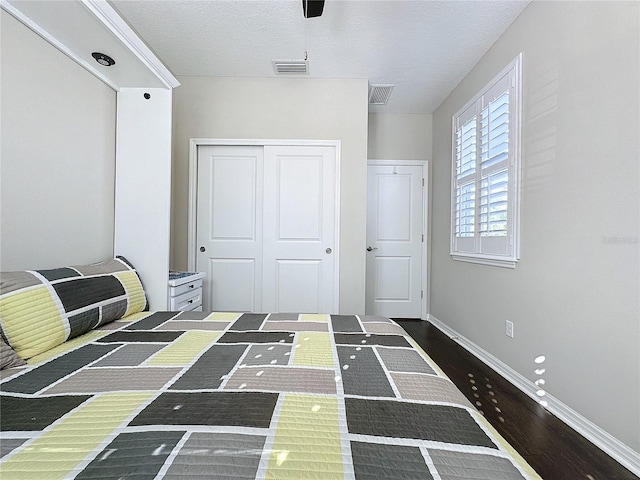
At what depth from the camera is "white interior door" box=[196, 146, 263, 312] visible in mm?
3250

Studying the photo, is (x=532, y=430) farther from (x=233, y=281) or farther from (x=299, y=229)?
(x=233, y=281)

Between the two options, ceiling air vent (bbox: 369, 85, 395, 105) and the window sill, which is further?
ceiling air vent (bbox: 369, 85, 395, 105)

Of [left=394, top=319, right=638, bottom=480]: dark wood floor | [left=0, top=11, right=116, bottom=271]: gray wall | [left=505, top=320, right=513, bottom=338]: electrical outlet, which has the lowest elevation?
[left=394, top=319, right=638, bottom=480]: dark wood floor

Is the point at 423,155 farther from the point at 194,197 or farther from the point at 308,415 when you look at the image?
the point at 308,415

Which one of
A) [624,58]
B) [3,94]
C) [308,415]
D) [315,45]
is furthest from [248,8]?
[308,415]

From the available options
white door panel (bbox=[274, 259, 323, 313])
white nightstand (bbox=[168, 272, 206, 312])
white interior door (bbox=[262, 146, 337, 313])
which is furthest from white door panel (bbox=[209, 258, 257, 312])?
white nightstand (bbox=[168, 272, 206, 312])

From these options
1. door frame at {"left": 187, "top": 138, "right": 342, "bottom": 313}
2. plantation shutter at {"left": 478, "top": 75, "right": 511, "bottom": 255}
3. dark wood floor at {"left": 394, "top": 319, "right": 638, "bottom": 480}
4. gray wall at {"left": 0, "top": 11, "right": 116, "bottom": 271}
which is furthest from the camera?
door frame at {"left": 187, "top": 138, "right": 342, "bottom": 313}

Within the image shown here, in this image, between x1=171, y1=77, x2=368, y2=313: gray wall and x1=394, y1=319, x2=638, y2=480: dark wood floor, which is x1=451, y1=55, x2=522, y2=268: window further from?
x1=171, y1=77, x2=368, y2=313: gray wall

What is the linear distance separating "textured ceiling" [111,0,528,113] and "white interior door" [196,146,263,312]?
0.85m

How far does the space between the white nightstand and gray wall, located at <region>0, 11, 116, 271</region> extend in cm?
52

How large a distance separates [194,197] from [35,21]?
174cm

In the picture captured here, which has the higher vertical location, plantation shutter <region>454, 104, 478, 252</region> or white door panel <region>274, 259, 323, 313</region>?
plantation shutter <region>454, 104, 478, 252</region>

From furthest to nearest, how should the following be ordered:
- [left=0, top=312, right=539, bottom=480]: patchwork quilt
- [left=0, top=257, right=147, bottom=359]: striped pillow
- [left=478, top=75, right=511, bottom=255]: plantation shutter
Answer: [left=478, top=75, right=511, bottom=255]: plantation shutter → [left=0, top=257, right=147, bottom=359]: striped pillow → [left=0, top=312, right=539, bottom=480]: patchwork quilt

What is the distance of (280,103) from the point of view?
322 centimetres
